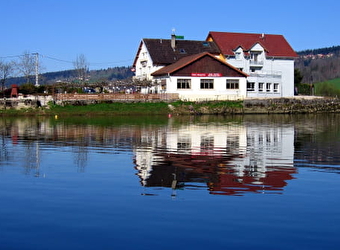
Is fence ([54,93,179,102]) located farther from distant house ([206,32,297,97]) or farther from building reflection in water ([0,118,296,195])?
building reflection in water ([0,118,296,195])

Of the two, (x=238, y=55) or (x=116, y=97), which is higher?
(x=238, y=55)

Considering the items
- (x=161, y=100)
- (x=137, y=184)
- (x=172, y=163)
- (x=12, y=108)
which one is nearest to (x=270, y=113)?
(x=161, y=100)

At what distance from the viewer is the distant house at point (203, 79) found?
68.8 meters

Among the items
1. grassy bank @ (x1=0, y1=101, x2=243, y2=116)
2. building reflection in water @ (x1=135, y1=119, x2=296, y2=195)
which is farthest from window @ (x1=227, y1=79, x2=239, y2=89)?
building reflection in water @ (x1=135, y1=119, x2=296, y2=195)

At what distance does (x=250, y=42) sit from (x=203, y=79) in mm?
15134

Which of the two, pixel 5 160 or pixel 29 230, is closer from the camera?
pixel 29 230

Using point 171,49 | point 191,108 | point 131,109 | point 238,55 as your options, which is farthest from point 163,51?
point 131,109

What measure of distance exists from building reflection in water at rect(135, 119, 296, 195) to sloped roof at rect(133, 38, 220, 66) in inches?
1868

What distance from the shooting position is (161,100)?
215 ft

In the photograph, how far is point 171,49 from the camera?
78250 millimetres

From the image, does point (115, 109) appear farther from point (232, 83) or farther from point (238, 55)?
point (238, 55)

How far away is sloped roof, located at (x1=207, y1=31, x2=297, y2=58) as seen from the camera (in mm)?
79625

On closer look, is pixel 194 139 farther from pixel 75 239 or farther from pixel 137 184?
pixel 75 239

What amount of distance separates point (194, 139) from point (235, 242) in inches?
772
